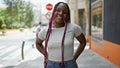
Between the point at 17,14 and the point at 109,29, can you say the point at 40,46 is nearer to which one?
the point at 109,29

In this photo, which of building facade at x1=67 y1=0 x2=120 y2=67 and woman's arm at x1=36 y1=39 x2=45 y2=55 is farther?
building facade at x1=67 y1=0 x2=120 y2=67

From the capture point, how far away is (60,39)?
359 cm

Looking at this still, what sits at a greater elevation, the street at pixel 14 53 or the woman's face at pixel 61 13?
the woman's face at pixel 61 13

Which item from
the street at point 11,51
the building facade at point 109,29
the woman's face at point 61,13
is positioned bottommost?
the street at point 11,51

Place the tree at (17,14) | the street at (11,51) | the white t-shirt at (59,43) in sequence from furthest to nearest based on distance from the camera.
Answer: the tree at (17,14), the street at (11,51), the white t-shirt at (59,43)

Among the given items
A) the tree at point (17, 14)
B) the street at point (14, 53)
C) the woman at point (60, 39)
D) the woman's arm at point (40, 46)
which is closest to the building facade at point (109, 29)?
the street at point (14, 53)

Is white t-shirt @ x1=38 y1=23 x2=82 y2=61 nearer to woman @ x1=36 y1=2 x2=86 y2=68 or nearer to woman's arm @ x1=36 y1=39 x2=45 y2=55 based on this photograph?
woman @ x1=36 y1=2 x2=86 y2=68

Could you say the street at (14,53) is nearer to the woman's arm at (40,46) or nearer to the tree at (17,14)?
the woman's arm at (40,46)

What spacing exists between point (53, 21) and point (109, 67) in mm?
7755

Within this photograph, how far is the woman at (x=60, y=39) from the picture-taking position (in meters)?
3.59

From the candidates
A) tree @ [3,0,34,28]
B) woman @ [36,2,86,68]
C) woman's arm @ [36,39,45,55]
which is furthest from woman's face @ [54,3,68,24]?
tree @ [3,0,34,28]

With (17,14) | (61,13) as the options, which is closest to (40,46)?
(61,13)

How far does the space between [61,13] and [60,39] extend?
0.31 metres

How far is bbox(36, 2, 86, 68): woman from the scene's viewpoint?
3.59 metres
